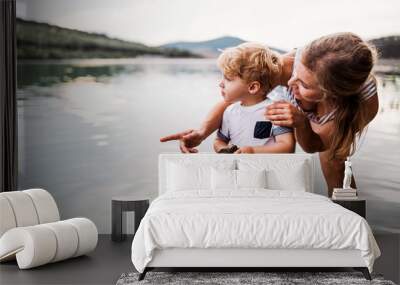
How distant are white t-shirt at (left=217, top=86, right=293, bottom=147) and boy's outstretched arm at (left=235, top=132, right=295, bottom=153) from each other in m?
0.05

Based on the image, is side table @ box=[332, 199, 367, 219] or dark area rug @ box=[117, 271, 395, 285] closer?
dark area rug @ box=[117, 271, 395, 285]

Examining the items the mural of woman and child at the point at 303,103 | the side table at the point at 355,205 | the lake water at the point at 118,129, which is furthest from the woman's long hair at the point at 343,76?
the side table at the point at 355,205

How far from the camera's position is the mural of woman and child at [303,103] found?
25.2 ft

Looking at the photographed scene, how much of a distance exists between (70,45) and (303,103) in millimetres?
2778

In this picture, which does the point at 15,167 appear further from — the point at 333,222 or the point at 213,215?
the point at 333,222

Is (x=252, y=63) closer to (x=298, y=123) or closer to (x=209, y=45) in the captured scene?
(x=209, y=45)

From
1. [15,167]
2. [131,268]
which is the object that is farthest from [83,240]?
[15,167]

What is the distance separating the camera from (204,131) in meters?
7.85

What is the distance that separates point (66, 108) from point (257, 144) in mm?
2244

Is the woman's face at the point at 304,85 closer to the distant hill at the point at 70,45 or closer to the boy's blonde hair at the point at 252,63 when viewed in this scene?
the boy's blonde hair at the point at 252,63

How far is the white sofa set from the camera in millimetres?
5754

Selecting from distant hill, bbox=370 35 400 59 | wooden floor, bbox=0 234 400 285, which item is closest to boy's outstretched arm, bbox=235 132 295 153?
distant hill, bbox=370 35 400 59

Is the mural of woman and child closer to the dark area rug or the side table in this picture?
the side table

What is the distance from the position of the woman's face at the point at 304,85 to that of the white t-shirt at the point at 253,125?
15 cm
